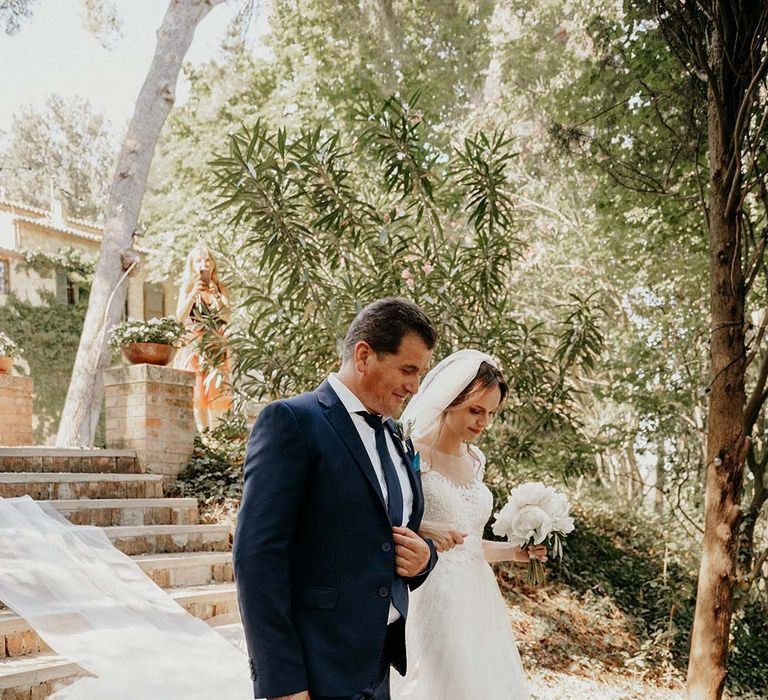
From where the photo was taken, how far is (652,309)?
10867 millimetres

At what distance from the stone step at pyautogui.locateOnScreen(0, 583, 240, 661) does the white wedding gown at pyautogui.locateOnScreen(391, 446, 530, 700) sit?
2.41m

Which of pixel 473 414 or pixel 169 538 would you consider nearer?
pixel 473 414

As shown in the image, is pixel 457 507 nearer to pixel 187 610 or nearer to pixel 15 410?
pixel 187 610

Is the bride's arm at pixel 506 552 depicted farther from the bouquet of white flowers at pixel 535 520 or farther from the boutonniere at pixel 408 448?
the boutonniere at pixel 408 448

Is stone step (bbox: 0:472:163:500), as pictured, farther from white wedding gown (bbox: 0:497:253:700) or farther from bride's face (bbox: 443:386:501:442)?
bride's face (bbox: 443:386:501:442)

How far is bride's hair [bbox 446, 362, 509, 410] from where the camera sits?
11.1 feet

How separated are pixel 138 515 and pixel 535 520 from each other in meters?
4.43

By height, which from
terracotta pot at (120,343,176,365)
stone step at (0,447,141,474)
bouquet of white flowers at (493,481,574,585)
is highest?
terracotta pot at (120,343,176,365)

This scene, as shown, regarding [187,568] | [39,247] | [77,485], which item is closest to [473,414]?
[187,568]

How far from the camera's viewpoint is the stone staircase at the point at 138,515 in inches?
232

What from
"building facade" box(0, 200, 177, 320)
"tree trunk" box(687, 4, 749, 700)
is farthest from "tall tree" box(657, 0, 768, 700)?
"building facade" box(0, 200, 177, 320)

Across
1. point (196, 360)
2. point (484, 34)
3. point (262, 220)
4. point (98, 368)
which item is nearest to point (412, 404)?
point (262, 220)

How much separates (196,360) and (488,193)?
4.10m

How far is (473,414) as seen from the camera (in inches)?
136
